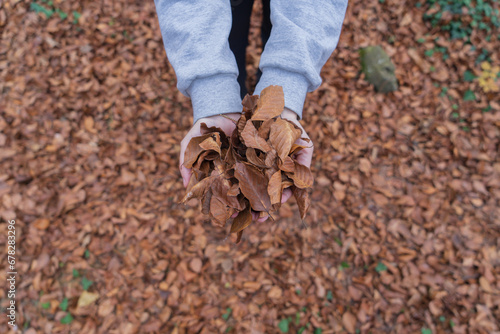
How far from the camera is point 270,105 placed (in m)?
1.19

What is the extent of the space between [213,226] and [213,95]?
1.18m

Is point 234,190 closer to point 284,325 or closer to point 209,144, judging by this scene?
point 209,144

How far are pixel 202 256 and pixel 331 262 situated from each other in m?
0.90

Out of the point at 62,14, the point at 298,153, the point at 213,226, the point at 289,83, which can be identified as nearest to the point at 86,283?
the point at 213,226

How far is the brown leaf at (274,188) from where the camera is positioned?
116 centimetres

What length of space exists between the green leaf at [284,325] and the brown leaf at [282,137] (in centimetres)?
138

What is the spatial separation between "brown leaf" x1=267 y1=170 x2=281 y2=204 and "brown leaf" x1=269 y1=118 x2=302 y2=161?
0.08m

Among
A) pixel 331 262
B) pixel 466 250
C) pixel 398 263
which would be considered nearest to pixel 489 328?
pixel 466 250

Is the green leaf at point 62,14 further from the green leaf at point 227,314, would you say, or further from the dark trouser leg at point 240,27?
the green leaf at point 227,314

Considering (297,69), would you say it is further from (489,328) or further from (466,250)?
(489,328)

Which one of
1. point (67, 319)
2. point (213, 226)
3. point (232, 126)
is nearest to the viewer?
point (232, 126)

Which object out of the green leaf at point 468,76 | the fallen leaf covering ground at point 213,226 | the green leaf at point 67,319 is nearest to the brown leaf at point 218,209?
the fallen leaf covering ground at point 213,226

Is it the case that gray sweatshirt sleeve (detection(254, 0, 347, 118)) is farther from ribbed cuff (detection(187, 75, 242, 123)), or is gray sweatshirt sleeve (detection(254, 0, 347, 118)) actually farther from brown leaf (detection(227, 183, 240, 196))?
brown leaf (detection(227, 183, 240, 196))

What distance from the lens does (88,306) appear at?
2043mm
